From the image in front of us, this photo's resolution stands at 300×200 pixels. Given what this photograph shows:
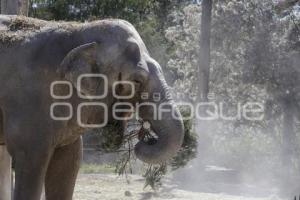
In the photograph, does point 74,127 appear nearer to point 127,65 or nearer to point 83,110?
point 83,110

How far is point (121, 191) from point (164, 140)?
7215 mm

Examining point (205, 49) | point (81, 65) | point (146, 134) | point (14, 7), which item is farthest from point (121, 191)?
point (81, 65)

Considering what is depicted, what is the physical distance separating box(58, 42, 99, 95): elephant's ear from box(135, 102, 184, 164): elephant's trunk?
1.89 ft

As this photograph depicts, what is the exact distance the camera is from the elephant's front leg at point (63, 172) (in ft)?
18.0

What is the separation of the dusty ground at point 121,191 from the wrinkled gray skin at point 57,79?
5.47m

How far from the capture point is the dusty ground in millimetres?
10875

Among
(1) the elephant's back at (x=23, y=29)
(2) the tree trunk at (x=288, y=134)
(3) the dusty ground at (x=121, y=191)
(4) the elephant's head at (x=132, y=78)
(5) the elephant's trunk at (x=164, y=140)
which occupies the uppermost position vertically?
(1) the elephant's back at (x=23, y=29)

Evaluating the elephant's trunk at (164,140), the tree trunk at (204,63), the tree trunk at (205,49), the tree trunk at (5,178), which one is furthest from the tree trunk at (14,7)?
the tree trunk at (205,49)

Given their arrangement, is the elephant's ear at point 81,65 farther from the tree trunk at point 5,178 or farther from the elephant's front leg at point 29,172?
the tree trunk at point 5,178

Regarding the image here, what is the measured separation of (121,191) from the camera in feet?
38.0

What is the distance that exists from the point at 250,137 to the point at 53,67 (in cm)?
1504

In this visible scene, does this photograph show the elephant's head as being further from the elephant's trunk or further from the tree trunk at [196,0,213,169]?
→ the tree trunk at [196,0,213,169]

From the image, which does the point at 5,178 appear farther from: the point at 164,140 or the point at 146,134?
the point at 164,140

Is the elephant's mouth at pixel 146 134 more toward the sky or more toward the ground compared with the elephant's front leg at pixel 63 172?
more toward the sky
